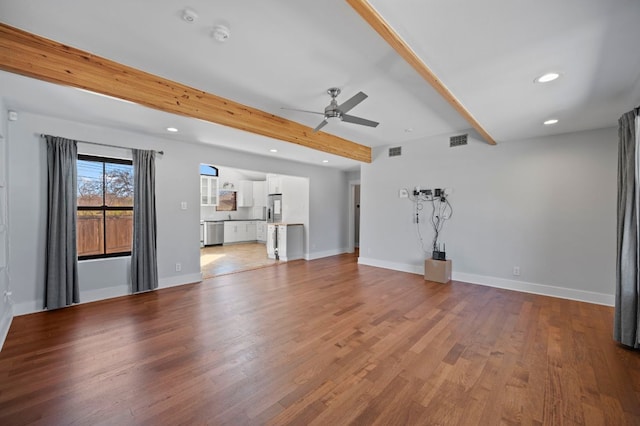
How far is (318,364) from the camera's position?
2.23m

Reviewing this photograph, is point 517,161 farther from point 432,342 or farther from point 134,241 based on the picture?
point 134,241

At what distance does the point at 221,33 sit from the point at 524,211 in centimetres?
487

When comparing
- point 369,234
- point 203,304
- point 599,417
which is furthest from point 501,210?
point 203,304

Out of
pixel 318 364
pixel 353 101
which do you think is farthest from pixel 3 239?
pixel 353 101

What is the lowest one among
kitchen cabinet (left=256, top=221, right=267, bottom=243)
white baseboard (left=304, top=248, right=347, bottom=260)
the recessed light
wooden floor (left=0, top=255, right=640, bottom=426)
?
wooden floor (left=0, top=255, right=640, bottom=426)

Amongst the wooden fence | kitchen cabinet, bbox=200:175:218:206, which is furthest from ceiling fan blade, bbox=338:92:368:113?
kitchen cabinet, bbox=200:175:218:206

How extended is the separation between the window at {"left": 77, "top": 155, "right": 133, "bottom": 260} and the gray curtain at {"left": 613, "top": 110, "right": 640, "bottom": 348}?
6.15 m

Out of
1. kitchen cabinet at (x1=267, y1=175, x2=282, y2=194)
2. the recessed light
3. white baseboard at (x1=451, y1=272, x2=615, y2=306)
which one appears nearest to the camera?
the recessed light

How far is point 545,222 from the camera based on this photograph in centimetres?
415

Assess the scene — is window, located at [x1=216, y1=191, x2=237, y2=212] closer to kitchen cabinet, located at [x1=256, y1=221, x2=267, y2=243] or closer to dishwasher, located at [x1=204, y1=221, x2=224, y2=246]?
dishwasher, located at [x1=204, y1=221, x2=224, y2=246]

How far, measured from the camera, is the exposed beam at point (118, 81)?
2080mm

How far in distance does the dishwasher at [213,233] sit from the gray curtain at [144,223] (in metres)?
4.74

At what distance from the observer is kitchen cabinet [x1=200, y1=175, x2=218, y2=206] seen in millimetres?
9070

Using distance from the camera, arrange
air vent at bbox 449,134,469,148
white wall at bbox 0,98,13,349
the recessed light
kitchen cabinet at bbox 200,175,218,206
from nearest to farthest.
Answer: the recessed light < white wall at bbox 0,98,13,349 < air vent at bbox 449,134,469,148 < kitchen cabinet at bbox 200,175,218,206
